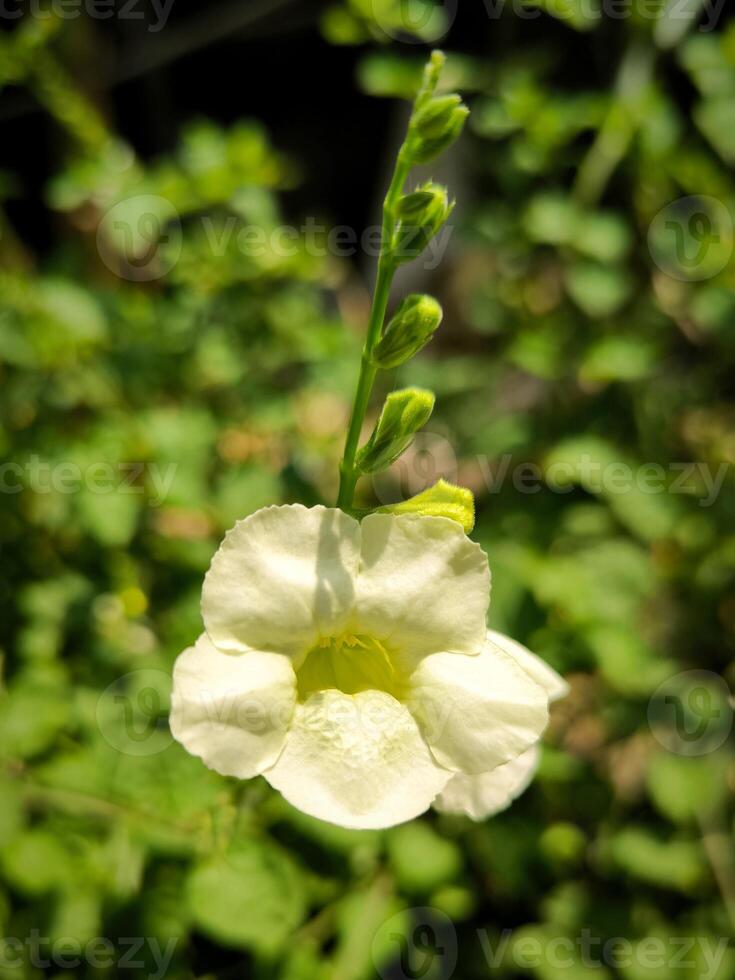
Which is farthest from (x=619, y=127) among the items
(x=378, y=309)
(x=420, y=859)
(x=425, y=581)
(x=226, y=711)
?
(x=226, y=711)

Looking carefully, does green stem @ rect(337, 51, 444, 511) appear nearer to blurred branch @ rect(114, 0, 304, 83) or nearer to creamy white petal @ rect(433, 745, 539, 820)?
creamy white petal @ rect(433, 745, 539, 820)

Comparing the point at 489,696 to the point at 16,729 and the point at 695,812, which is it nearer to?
the point at 16,729

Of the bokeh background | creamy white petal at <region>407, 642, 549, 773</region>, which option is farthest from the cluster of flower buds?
the bokeh background

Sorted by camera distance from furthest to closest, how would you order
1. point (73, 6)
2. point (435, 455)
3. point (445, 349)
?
point (445, 349) < point (73, 6) < point (435, 455)

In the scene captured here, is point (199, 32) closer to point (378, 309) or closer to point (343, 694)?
point (378, 309)

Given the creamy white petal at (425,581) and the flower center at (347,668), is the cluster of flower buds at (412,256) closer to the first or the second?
the creamy white petal at (425,581)

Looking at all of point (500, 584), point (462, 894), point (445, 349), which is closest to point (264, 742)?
point (500, 584)
